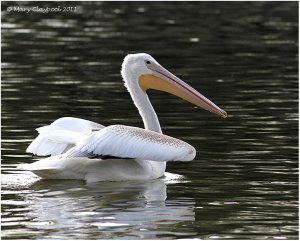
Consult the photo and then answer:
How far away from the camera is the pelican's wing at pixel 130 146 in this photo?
9000 millimetres

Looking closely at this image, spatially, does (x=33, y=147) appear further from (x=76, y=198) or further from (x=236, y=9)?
(x=236, y=9)

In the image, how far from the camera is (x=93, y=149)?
8969 millimetres

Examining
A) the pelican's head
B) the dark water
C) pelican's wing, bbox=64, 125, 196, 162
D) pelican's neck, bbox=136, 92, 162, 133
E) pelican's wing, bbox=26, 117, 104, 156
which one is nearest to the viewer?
the dark water

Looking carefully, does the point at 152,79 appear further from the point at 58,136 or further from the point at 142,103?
the point at 58,136

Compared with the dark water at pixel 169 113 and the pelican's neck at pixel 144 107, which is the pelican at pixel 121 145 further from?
the dark water at pixel 169 113

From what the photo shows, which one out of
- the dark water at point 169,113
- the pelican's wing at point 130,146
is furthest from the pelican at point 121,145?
the dark water at point 169,113

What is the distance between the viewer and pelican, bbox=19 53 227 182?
9055mm

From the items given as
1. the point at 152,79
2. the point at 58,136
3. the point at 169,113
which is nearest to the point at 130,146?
the point at 58,136

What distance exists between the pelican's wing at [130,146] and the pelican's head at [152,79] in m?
1.12

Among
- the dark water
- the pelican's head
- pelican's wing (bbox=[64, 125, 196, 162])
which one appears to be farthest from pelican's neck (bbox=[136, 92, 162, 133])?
pelican's wing (bbox=[64, 125, 196, 162])

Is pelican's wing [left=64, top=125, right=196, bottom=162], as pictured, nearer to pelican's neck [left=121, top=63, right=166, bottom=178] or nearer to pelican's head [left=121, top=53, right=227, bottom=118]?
pelican's neck [left=121, top=63, right=166, bottom=178]

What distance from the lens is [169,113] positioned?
12.9 meters

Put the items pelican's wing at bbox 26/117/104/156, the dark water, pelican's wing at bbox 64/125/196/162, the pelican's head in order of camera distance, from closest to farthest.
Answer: the dark water < pelican's wing at bbox 64/125/196/162 < pelican's wing at bbox 26/117/104/156 < the pelican's head

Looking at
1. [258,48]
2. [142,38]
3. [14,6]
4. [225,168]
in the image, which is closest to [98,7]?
[14,6]
